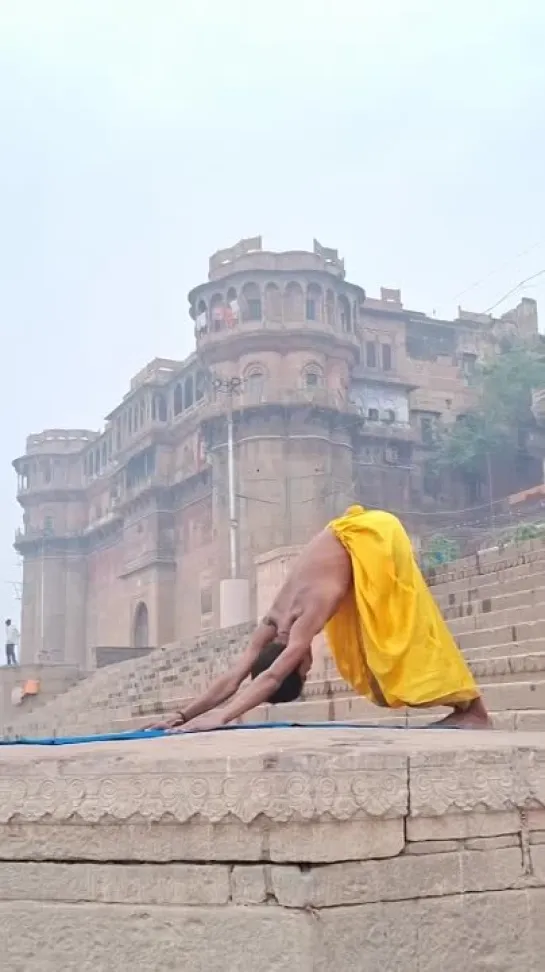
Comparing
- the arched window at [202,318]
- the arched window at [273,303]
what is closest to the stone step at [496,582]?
the arched window at [273,303]

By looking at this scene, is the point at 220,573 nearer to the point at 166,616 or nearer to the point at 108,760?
the point at 166,616

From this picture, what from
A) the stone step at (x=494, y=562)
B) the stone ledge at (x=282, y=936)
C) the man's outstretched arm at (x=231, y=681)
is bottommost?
the stone ledge at (x=282, y=936)

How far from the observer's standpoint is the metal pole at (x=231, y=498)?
2794cm

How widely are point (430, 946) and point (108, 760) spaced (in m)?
0.88

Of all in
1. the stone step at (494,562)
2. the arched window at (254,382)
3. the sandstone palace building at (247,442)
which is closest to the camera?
the stone step at (494,562)

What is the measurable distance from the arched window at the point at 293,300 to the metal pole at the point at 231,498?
3.28m

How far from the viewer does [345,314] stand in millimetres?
31469

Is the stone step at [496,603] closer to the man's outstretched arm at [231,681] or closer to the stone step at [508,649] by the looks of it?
the stone step at [508,649]

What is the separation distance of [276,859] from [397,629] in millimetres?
1565

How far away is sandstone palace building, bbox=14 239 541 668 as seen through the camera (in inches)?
1134

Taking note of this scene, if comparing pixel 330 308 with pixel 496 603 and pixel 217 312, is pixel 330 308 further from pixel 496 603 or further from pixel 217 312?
pixel 496 603

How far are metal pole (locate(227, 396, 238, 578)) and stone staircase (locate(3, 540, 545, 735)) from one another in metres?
8.73

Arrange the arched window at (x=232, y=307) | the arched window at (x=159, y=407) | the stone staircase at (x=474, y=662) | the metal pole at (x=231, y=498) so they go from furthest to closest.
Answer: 1. the arched window at (x=159, y=407)
2. the arched window at (x=232, y=307)
3. the metal pole at (x=231, y=498)
4. the stone staircase at (x=474, y=662)

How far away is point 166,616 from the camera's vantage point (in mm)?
33656
